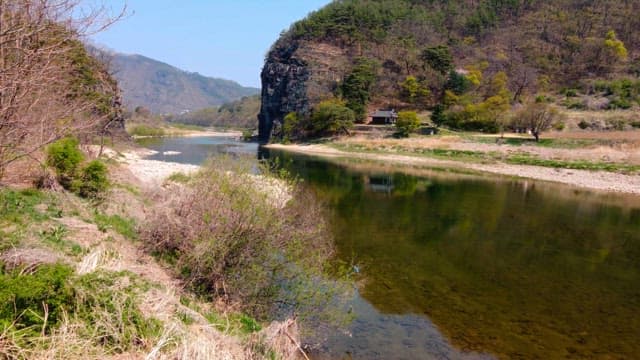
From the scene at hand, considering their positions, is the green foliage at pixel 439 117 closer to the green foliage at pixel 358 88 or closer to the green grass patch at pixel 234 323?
the green foliage at pixel 358 88

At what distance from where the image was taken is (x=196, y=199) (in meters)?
10.8

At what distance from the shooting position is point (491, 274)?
16.0 meters

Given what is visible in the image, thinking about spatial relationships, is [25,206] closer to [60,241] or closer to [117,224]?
[117,224]

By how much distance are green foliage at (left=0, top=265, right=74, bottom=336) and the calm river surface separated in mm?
5169

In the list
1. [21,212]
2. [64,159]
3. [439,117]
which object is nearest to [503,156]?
[439,117]

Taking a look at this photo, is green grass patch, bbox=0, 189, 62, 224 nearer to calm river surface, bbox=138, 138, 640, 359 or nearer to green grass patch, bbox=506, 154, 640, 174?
calm river surface, bbox=138, 138, 640, 359

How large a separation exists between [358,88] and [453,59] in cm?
3970

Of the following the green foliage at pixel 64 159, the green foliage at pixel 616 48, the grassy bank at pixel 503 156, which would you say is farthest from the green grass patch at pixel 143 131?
the green foliage at pixel 616 48

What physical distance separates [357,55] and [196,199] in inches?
4334

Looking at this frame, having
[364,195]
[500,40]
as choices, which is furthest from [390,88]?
[364,195]

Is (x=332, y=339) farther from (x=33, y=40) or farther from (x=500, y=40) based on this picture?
(x=500, y=40)

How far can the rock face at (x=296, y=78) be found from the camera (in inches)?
4104

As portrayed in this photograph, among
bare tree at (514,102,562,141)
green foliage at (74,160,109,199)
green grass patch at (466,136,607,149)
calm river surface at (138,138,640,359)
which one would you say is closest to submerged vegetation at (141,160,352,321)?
calm river surface at (138,138,640,359)

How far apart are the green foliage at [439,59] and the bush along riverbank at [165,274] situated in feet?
339
